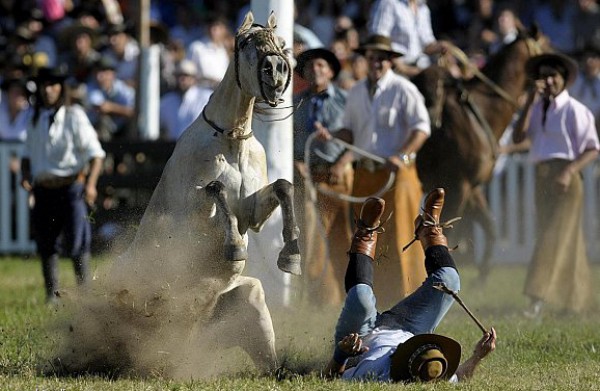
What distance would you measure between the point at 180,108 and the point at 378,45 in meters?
5.05

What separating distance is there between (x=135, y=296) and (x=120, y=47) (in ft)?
35.4

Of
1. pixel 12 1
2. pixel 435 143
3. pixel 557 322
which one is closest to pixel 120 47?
pixel 12 1

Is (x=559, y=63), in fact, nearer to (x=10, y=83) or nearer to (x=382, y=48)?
(x=382, y=48)

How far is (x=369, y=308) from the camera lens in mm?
7125

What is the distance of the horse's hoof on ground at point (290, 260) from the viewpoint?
709cm

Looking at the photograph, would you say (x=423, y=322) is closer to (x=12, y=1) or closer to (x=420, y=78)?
(x=420, y=78)

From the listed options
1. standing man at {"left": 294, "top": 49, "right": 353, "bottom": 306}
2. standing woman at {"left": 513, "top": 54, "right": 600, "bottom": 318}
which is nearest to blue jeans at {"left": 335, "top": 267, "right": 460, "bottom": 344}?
standing man at {"left": 294, "top": 49, "right": 353, "bottom": 306}

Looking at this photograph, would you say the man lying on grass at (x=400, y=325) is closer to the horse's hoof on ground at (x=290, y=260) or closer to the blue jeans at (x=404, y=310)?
the blue jeans at (x=404, y=310)

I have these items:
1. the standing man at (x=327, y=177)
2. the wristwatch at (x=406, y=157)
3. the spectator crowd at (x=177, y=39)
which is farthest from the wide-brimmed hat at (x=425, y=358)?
the spectator crowd at (x=177, y=39)

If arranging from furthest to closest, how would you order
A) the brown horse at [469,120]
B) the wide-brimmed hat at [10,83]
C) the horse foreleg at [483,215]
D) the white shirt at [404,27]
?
the wide-brimmed hat at [10,83]
the horse foreleg at [483,215]
the white shirt at [404,27]
the brown horse at [469,120]

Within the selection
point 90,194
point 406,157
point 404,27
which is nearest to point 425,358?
point 406,157

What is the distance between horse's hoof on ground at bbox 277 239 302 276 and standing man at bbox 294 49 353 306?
1.91 metres

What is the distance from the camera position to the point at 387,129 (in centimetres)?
1185

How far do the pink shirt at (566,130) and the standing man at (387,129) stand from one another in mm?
1047
